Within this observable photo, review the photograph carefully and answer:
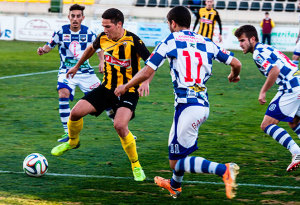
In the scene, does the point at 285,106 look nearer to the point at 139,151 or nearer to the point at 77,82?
the point at 139,151

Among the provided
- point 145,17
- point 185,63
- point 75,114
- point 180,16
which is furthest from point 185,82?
point 145,17

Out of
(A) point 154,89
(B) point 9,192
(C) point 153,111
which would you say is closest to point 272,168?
(B) point 9,192

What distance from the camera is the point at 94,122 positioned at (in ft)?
32.1

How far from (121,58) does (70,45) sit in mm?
2296

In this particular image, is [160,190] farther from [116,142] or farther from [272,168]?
[116,142]

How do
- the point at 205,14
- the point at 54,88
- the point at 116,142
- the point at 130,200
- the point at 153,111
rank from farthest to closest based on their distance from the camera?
the point at 205,14, the point at 54,88, the point at 153,111, the point at 116,142, the point at 130,200

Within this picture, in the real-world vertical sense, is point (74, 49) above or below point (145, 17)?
above

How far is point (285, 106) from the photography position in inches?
259

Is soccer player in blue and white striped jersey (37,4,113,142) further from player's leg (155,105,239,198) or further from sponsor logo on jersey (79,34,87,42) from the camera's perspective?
player's leg (155,105,239,198)

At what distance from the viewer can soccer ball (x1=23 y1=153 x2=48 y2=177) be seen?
19.9ft

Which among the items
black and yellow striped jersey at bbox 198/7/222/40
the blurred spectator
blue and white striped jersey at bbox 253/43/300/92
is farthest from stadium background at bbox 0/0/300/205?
the blurred spectator

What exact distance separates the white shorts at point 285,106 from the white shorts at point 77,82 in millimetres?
2968

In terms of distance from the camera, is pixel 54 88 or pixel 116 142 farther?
pixel 54 88

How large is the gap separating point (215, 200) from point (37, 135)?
3.88 m
